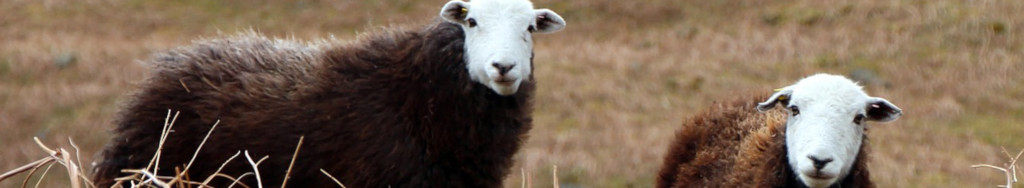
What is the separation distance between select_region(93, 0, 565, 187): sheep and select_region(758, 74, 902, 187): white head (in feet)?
5.05

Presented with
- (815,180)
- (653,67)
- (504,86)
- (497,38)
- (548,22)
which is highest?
(497,38)

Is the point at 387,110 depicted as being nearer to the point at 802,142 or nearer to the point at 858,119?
the point at 802,142

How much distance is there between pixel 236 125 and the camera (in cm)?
778

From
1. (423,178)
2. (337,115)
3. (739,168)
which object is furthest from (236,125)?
(739,168)

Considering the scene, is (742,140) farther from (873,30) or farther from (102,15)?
(102,15)

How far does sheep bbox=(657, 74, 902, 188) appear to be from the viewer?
697 centimetres

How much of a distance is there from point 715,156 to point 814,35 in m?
12.7

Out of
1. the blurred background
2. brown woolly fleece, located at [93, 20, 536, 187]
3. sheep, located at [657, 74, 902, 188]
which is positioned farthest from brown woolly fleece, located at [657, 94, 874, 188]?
the blurred background

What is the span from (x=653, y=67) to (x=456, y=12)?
12.1m

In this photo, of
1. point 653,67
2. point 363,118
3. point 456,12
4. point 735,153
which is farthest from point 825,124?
point 653,67

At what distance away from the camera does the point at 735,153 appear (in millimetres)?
8312

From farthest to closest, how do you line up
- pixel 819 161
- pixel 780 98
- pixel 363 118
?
pixel 363 118
pixel 780 98
pixel 819 161

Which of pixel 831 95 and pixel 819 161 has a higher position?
pixel 831 95

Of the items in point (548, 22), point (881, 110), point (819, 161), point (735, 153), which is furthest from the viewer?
point (735, 153)
